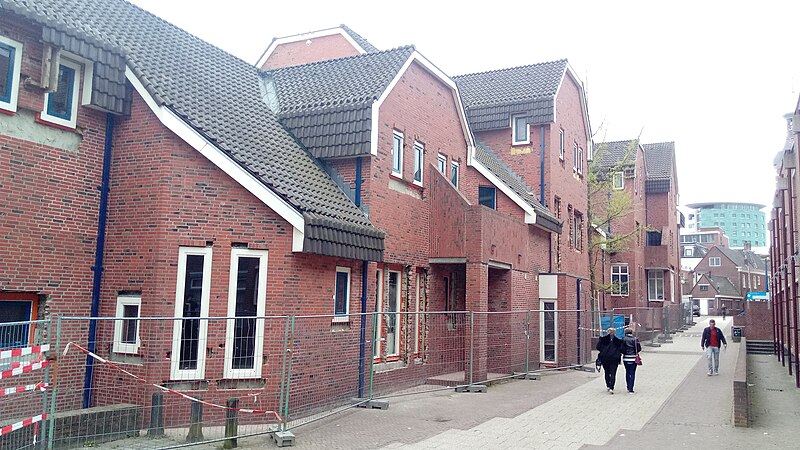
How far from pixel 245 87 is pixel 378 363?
694cm

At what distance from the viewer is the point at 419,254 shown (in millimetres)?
15617

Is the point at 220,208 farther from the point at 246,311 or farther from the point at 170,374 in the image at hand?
the point at 170,374

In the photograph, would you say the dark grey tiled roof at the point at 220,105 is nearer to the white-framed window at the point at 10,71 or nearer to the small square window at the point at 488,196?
the white-framed window at the point at 10,71

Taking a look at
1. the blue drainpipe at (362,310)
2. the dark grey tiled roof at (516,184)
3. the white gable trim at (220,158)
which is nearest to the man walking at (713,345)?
the dark grey tiled roof at (516,184)

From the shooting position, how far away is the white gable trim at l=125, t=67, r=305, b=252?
421 inches

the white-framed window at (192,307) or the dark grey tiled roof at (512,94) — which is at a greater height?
the dark grey tiled roof at (512,94)

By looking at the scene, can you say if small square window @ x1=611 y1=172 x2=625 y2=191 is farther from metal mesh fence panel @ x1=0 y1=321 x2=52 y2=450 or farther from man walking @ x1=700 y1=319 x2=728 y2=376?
metal mesh fence panel @ x1=0 y1=321 x2=52 y2=450

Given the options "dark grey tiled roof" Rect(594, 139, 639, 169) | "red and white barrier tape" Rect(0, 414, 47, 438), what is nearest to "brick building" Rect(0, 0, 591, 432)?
"red and white barrier tape" Rect(0, 414, 47, 438)

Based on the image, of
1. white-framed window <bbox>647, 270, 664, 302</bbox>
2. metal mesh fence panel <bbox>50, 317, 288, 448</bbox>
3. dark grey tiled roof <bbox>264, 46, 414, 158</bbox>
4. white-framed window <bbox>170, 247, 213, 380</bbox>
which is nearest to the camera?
metal mesh fence panel <bbox>50, 317, 288, 448</bbox>

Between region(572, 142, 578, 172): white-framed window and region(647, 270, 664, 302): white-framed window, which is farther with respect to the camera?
region(647, 270, 664, 302): white-framed window

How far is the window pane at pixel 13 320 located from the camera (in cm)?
952

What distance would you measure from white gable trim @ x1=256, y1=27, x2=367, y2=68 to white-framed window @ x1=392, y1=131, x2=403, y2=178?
788 centimetres

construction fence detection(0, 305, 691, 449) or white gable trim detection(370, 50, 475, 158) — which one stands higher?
white gable trim detection(370, 50, 475, 158)

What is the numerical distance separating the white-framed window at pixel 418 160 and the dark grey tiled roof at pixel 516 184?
3701mm
